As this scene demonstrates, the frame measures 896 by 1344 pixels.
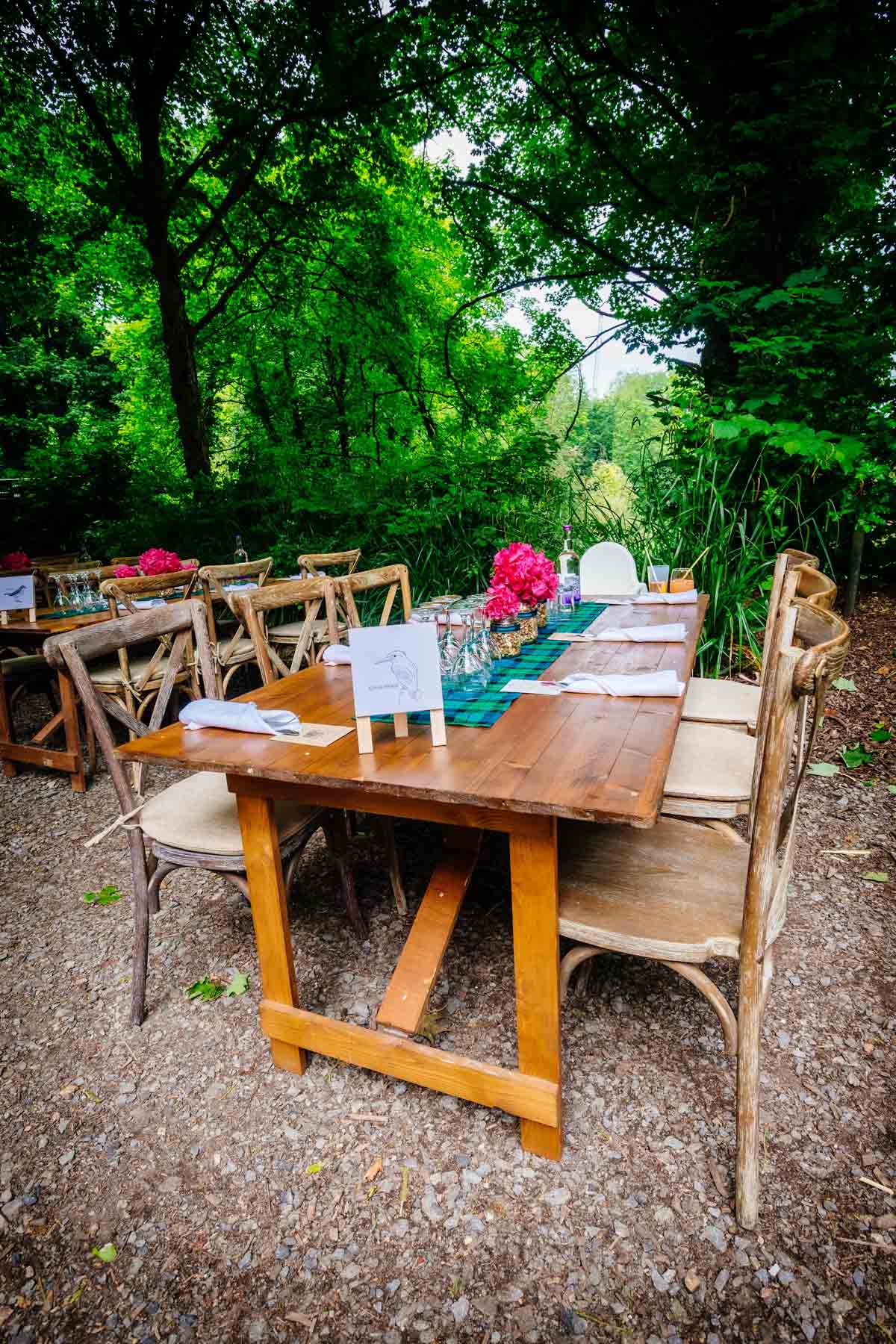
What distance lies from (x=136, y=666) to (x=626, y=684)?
277 cm

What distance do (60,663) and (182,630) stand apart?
0.42 m

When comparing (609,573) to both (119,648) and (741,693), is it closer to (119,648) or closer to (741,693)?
(741,693)

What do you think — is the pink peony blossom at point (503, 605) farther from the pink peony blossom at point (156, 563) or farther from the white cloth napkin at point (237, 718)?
the pink peony blossom at point (156, 563)

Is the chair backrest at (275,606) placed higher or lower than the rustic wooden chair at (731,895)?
higher

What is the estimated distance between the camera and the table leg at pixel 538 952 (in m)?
1.10

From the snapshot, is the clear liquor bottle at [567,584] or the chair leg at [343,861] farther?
the clear liquor bottle at [567,584]

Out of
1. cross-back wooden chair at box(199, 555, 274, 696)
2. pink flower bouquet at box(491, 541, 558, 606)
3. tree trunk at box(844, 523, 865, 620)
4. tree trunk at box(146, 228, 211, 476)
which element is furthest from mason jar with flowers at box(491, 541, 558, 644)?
tree trunk at box(146, 228, 211, 476)

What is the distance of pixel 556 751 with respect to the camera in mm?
1177

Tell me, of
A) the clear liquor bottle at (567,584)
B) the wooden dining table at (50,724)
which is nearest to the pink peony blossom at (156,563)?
the wooden dining table at (50,724)

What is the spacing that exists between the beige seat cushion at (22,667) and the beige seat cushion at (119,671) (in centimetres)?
34

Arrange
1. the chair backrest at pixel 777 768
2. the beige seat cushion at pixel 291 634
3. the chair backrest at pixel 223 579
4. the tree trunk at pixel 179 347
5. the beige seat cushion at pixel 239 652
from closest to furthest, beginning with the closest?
the chair backrest at pixel 777 768, the chair backrest at pixel 223 579, the beige seat cushion at pixel 239 652, the beige seat cushion at pixel 291 634, the tree trunk at pixel 179 347

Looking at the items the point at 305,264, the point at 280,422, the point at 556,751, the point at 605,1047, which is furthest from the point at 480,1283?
the point at 280,422

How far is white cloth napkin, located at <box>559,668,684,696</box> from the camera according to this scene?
57.7 inches

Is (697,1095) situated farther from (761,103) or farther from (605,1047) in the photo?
(761,103)
